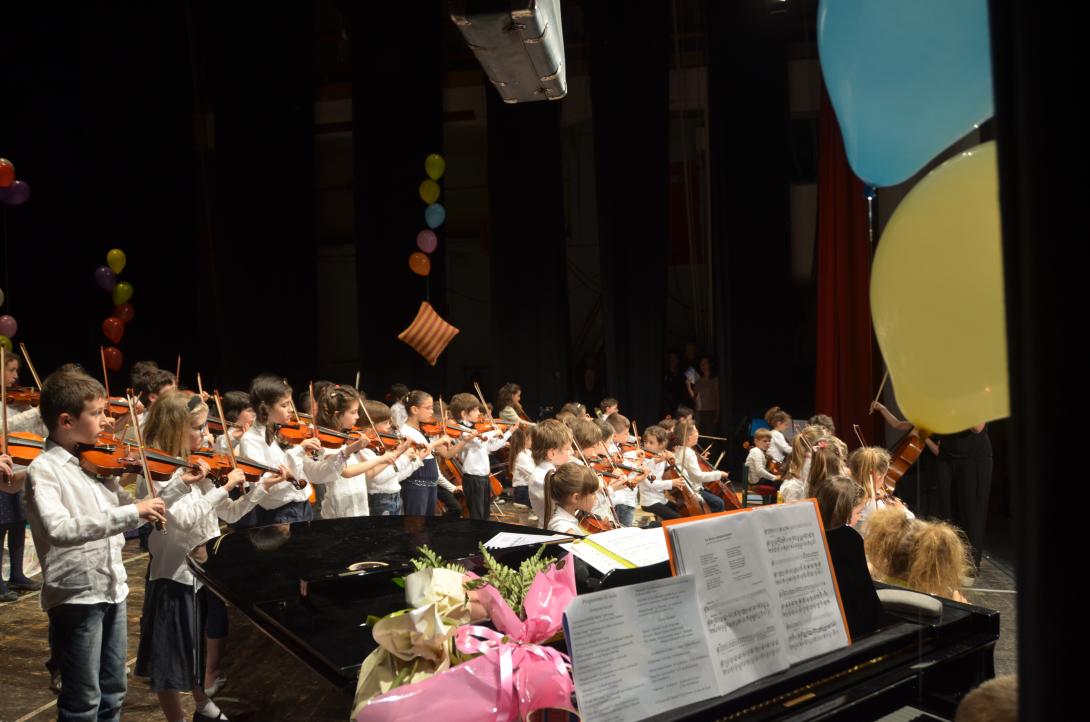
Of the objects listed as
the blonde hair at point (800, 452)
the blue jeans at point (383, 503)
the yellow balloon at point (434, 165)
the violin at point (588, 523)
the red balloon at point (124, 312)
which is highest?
the yellow balloon at point (434, 165)

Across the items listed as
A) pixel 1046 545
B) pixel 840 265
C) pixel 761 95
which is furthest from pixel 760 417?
pixel 1046 545

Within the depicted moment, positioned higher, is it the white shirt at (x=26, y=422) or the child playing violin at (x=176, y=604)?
the white shirt at (x=26, y=422)

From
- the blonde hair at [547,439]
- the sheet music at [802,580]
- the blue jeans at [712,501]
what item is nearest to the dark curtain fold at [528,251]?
the blue jeans at [712,501]

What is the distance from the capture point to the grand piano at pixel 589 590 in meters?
1.62

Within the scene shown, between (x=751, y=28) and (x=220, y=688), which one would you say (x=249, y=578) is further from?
(x=751, y=28)

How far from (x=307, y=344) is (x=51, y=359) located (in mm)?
2916

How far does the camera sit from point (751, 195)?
9617mm

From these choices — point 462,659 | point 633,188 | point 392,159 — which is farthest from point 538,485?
point 392,159

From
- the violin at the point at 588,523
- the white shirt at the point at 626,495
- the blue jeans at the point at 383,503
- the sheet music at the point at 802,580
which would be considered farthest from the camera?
the white shirt at the point at 626,495

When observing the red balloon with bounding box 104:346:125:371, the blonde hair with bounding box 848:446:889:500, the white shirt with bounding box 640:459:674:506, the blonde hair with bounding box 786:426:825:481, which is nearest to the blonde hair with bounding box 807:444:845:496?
the blonde hair with bounding box 848:446:889:500

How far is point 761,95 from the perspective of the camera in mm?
9602

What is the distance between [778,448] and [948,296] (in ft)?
22.1

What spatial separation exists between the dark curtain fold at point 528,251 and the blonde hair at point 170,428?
7.09 meters

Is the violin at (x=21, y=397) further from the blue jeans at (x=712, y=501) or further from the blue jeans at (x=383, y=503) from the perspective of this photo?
the blue jeans at (x=712, y=501)
